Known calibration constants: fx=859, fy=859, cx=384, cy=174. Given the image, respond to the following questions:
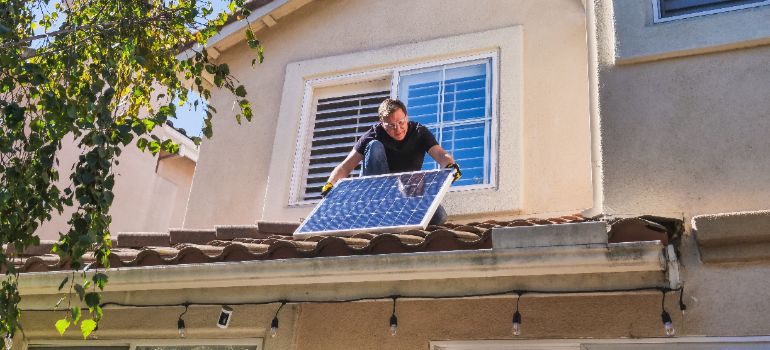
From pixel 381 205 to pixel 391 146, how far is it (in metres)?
1.33

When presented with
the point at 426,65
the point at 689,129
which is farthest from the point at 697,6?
the point at 426,65

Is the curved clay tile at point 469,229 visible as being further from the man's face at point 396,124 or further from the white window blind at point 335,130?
the white window blind at point 335,130

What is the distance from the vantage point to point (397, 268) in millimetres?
5246

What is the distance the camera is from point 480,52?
882 cm

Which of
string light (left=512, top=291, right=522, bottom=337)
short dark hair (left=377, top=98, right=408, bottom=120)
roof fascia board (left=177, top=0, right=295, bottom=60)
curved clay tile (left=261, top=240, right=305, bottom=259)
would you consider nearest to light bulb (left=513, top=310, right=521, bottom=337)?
string light (left=512, top=291, right=522, bottom=337)

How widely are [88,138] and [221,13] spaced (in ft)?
7.55

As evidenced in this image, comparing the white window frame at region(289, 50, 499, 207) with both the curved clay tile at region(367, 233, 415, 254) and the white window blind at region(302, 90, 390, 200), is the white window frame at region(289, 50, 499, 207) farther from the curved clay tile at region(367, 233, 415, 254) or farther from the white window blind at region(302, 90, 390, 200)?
the curved clay tile at region(367, 233, 415, 254)

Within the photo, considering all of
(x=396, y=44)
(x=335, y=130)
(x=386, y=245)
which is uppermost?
(x=396, y=44)

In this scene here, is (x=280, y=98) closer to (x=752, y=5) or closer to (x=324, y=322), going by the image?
(x=324, y=322)

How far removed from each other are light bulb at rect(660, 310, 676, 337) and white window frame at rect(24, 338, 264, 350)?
9.41ft

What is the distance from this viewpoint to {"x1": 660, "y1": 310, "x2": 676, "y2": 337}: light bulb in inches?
195

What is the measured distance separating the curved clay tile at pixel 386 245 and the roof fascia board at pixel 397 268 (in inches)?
3.5

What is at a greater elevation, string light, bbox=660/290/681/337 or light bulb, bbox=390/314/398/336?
string light, bbox=660/290/681/337

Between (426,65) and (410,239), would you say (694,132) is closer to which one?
(410,239)
